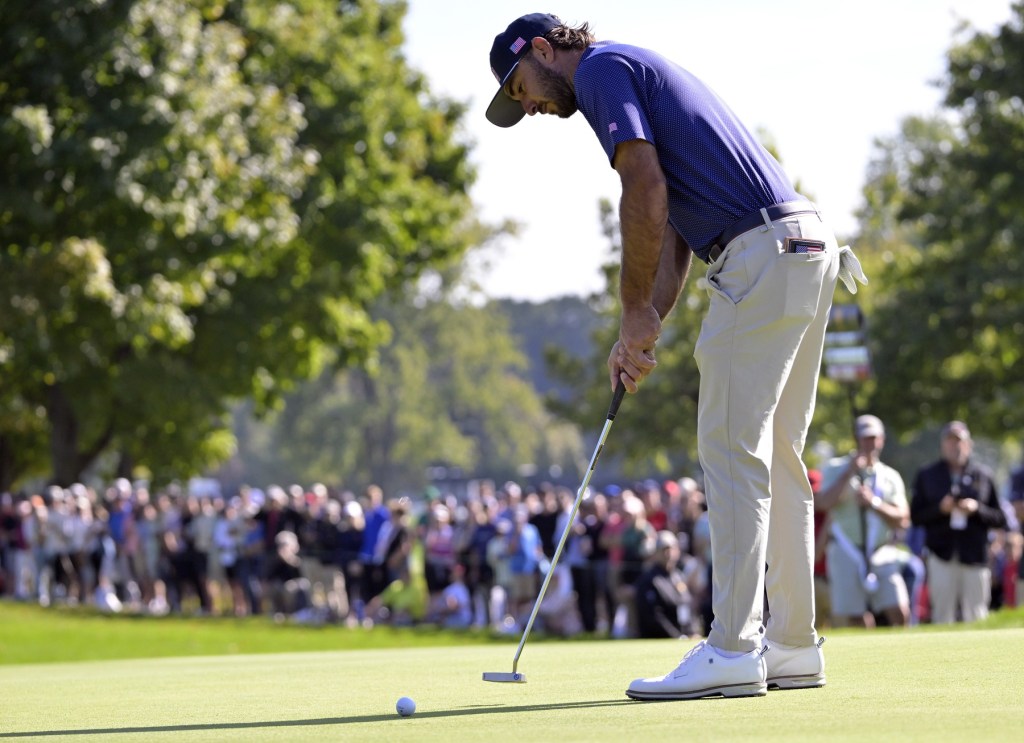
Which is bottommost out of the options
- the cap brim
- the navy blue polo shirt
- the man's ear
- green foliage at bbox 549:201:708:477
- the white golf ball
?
the white golf ball

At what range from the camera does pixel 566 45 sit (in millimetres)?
5562

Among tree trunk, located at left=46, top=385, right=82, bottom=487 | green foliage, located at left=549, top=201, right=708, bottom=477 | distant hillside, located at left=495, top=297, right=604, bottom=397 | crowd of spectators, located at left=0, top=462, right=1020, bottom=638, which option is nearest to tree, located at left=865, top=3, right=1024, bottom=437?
green foliage, located at left=549, top=201, right=708, bottom=477

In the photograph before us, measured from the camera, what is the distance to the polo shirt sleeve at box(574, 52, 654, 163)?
523 centimetres

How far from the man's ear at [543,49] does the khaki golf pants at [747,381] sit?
2.94 ft

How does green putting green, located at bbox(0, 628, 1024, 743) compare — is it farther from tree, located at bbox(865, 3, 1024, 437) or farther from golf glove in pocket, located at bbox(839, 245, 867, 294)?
tree, located at bbox(865, 3, 1024, 437)

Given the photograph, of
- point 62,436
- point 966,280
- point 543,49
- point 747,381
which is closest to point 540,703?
point 747,381

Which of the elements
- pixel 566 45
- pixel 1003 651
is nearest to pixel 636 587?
pixel 1003 651

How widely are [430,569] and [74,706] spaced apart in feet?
61.3

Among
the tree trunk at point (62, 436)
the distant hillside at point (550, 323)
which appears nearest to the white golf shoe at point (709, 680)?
the tree trunk at point (62, 436)

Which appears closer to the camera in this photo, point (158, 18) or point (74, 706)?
point (74, 706)

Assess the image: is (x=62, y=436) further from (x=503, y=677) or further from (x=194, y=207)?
(x=503, y=677)

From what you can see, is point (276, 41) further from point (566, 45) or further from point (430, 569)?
point (566, 45)

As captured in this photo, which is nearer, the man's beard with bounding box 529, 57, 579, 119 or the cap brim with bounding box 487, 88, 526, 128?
the man's beard with bounding box 529, 57, 579, 119

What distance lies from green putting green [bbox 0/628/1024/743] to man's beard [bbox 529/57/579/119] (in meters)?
2.00
